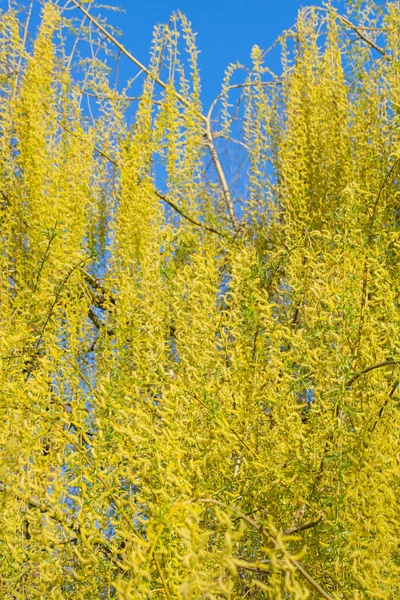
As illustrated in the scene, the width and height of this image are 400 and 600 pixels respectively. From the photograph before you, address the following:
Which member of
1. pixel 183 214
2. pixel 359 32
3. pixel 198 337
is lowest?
pixel 198 337

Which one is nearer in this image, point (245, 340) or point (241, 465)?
point (241, 465)

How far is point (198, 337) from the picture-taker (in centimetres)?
226

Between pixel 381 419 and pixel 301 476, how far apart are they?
23 centimetres

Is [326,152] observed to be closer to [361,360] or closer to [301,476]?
[361,360]

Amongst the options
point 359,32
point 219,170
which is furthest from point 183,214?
point 359,32

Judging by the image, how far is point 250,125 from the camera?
4.32 m

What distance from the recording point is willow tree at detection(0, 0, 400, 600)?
1.58 m

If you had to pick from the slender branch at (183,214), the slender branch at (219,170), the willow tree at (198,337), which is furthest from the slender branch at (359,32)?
the slender branch at (183,214)

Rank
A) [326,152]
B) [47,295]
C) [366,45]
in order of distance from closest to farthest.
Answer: [47,295] → [326,152] → [366,45]

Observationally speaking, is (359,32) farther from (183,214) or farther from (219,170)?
(183,214)

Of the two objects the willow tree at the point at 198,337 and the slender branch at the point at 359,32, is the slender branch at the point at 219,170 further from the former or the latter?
the slender branch at the point at 359,32

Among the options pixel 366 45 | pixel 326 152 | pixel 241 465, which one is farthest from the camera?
pixel 366 45

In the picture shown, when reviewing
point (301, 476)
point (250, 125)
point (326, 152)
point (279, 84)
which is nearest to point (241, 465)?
point (301, 476)

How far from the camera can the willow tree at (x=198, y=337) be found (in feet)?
5.20
